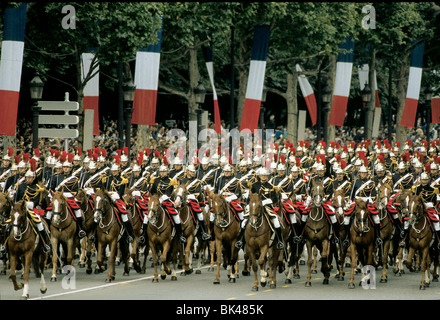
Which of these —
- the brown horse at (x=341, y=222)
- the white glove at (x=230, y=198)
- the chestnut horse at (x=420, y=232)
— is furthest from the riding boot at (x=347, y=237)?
the white glove at (x=230, y=198)

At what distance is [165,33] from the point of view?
4144 cm

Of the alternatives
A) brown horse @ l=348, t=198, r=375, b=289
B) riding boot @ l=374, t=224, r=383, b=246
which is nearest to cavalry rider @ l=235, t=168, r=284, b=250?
brown horse @ l=348, t=198, r=375, b=289

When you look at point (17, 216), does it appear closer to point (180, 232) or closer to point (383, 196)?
point (180, 232)

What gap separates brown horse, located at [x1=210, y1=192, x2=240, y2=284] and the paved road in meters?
0.44

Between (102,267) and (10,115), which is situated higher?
(10,115)

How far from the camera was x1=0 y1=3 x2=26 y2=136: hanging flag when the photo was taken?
28.2 m

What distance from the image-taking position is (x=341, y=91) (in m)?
43.0

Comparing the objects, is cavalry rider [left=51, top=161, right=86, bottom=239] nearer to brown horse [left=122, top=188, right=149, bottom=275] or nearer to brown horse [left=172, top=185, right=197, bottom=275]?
brown horse [left=122, top=188, right=149, bottom=275]

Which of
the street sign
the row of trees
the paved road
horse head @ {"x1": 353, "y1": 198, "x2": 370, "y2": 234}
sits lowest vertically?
the paved road

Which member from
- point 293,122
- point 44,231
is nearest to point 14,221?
point 44,231

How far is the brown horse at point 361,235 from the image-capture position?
2062 cm

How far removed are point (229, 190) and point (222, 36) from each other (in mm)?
25044
